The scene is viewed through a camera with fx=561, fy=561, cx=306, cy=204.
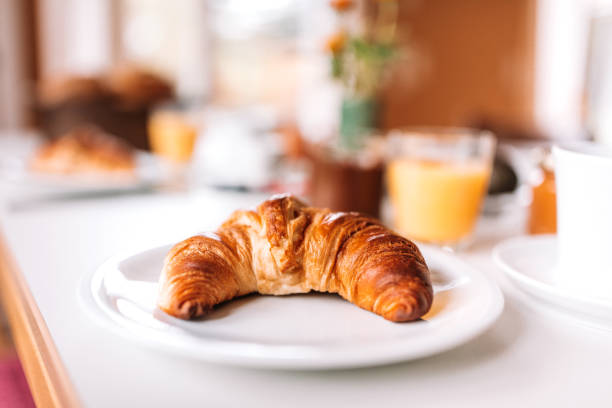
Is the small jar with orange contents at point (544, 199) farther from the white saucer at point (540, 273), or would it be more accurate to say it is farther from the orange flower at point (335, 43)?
the orange flower at point (335, 43)

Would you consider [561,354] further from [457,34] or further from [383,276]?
[457,34]

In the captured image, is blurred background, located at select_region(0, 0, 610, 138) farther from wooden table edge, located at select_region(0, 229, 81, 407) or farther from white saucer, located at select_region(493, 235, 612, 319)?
wooden table edge, located at select_region(0, 229, 81, 407)

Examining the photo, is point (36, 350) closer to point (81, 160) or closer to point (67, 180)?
point (67, 180)

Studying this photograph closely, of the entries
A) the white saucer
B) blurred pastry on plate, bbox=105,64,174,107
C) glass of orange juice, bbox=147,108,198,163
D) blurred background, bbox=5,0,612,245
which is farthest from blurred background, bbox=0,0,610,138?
the white saucer

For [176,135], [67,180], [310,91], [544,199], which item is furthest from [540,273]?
[310,91]

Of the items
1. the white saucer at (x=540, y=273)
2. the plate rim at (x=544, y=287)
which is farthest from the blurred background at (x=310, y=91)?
the plate rim at (x=544, y=287)
